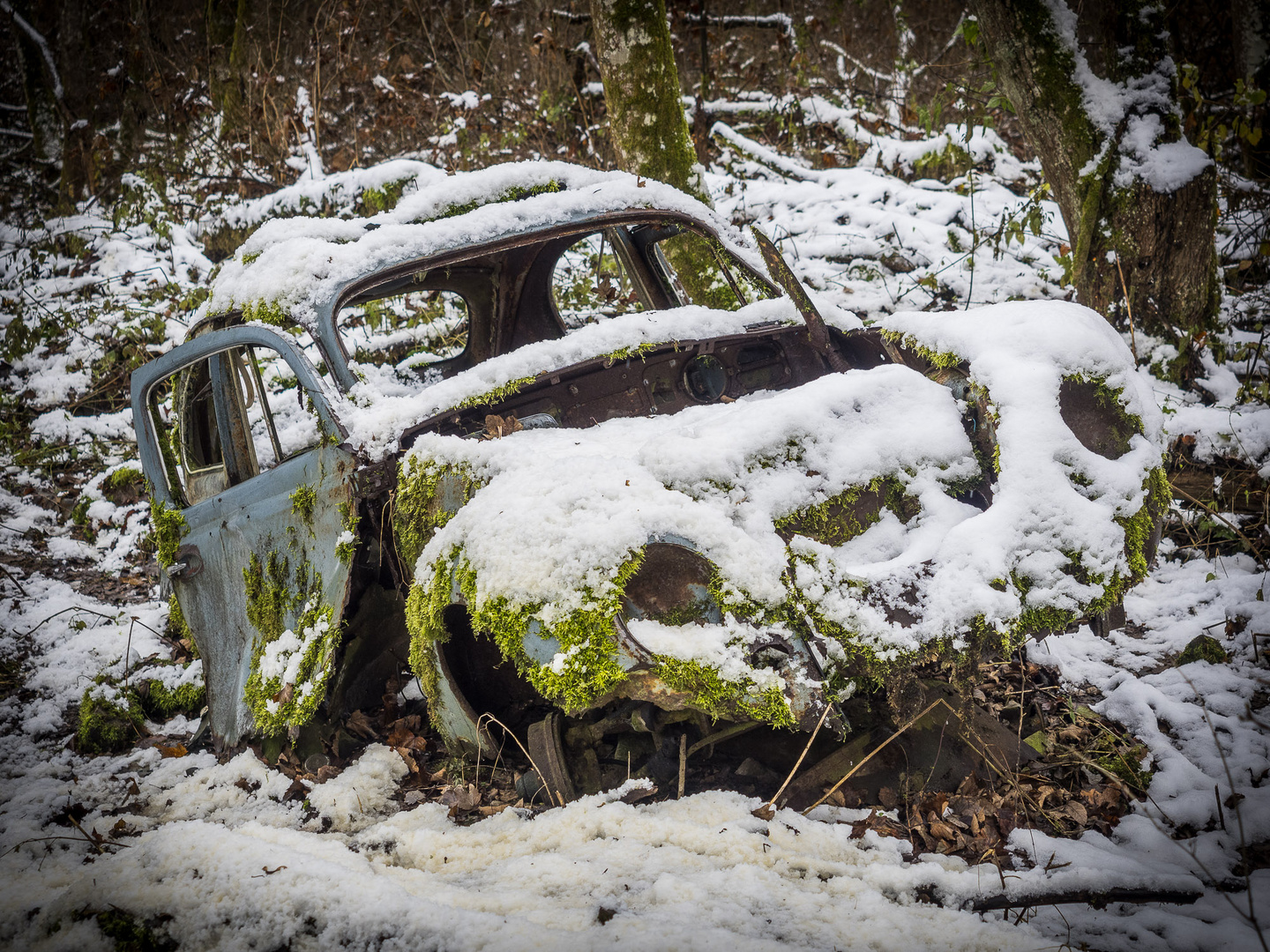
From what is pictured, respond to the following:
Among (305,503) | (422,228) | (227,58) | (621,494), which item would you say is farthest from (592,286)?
(227,58)

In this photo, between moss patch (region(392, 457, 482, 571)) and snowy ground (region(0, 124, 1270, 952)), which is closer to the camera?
snowy ground (region(0, 124, 1270, 952))

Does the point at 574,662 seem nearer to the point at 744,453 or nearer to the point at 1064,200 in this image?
the point at 744,453

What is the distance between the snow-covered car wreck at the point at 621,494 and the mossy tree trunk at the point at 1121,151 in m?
2.47

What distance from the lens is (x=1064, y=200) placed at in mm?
4945

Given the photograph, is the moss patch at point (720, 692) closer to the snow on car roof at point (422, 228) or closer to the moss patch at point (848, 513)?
the moss patch at point (848, 513)

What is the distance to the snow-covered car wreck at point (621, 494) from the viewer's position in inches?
79.6

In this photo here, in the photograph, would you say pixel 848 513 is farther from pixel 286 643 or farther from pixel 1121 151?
pixel 1121 151

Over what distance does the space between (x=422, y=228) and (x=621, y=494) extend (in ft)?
5.32

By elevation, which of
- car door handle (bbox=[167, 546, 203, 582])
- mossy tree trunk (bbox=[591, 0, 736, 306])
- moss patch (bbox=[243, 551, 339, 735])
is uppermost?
mossy tree trunk (bbox=[591, 0, 736, 306])

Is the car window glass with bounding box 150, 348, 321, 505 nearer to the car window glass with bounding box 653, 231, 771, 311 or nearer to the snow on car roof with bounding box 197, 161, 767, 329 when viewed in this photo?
the snow on car roof with bounding box 197, 161, 767, 329

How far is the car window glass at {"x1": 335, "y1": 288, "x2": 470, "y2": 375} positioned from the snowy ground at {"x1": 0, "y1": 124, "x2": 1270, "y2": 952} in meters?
2.82

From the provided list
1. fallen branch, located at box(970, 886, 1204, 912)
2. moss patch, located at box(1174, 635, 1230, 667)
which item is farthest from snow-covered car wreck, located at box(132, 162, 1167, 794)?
moss patch, located at box(1174, 635, 1230, 667)

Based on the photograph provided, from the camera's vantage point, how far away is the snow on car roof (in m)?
2.99

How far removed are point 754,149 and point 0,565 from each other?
24.2ft
